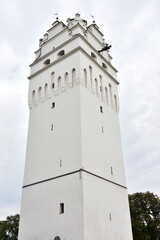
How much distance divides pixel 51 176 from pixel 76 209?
10.3 feet

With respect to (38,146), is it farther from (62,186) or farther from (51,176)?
(62,186)

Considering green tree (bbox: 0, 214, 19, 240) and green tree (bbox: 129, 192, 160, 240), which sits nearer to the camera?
green tree (bbox: 129, 192, 160, 240)

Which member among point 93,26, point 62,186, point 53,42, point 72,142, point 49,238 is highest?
point 93,26

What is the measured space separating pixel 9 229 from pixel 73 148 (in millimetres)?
25557

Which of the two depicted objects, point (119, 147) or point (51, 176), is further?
point (119, 147)

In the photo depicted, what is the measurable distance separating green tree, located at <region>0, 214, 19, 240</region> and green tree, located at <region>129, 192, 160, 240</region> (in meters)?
16.9

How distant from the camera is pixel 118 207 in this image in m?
15.5

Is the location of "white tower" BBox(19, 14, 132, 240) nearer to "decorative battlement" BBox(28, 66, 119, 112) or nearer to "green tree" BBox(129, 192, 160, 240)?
"decorative battlement" BBox(28, 66, 119, 112)

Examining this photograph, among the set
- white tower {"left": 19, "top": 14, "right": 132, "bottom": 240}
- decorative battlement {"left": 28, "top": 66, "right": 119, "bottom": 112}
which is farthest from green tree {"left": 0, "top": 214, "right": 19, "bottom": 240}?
decorative battlement {"left": 28, "top": 66, "right": 119, "bottom": 112}

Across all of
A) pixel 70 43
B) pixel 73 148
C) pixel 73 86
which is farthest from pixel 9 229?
pixel 70 43

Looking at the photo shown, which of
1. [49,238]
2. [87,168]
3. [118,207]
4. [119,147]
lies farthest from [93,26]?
[49,238]

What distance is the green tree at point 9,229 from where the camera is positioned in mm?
33188

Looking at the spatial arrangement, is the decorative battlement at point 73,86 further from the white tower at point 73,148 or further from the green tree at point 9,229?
the green tree at point 9,229

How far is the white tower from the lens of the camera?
1322cm
